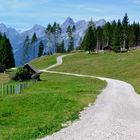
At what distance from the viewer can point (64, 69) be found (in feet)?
431

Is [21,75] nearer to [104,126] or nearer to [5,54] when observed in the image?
[104,126]

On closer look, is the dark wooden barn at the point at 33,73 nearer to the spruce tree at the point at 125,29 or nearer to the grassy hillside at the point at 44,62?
the grassy hillside at the point at 44,62

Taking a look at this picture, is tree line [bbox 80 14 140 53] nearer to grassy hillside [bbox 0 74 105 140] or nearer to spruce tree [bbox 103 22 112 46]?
spruce tree [bbox 103 22 112 46]

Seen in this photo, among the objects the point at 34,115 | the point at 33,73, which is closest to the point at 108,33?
the point at 33,73

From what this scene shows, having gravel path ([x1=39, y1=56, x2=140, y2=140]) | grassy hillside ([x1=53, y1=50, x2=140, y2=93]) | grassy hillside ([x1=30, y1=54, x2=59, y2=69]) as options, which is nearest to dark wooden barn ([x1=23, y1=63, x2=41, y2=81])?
grassy hillside ([x1=53, y1=50, x2=140, y2=93])

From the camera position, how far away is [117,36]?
17338 cm

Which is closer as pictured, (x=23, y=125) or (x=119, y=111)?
(x=23, y=125)

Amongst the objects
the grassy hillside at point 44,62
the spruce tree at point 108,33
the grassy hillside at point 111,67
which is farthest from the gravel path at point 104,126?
the spruce tree at point 108,33

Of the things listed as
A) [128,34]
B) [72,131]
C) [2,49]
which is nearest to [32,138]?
[72,131]

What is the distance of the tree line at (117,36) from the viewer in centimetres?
17038

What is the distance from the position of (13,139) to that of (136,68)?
299ft

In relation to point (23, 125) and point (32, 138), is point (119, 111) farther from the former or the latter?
point (32, 138)

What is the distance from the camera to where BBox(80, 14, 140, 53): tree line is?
170375 millimetres

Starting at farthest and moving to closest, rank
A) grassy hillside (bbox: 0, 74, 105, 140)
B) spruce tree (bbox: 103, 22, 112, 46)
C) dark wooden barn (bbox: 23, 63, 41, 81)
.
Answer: spruce tree (bbox: 103, 22, 112, 46)
dark wooden barn (bbox: 23, 63, 41, 81)
grassy hillside (bbox: 0, 74, 105, 140)
